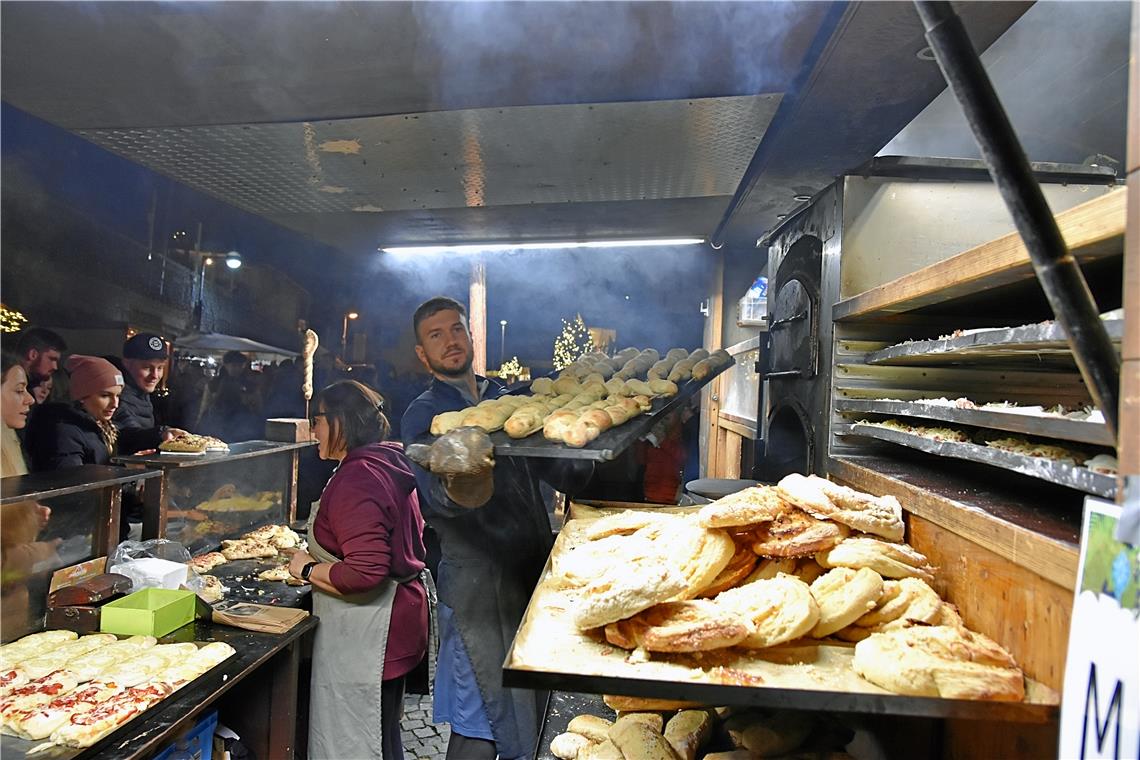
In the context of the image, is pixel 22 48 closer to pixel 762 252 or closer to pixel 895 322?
pixel 895 322

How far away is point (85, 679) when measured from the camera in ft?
7.43

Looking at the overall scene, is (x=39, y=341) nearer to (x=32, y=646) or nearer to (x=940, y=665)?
(x=32, y=646)

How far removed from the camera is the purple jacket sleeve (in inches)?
117

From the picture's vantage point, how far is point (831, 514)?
51.7 inches

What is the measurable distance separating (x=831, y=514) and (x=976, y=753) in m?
0.60

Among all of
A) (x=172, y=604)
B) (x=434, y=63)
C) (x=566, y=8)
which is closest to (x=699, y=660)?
(x=566, y=8)

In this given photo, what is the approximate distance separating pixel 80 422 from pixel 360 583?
7.66ft

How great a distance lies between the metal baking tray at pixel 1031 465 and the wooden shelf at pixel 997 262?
1.18 ft

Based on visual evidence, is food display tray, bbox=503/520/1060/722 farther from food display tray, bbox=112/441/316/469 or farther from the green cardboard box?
food display tray, bbox=112/441/316/469

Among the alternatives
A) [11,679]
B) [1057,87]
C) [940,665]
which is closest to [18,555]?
[11,679]

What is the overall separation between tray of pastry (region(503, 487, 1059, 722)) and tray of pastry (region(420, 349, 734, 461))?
0.41 m

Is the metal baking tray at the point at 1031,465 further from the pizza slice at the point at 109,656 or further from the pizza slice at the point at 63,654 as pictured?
the pizza slice at the point at 63,654

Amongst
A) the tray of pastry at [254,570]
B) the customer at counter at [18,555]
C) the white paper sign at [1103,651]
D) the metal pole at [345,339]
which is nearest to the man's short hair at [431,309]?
the tray of pastry at [254,570]

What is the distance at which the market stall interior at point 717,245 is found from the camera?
0.97 m
